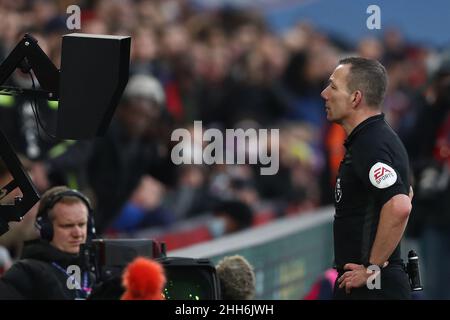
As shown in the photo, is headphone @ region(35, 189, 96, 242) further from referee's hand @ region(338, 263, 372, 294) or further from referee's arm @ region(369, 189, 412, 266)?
referee's arm @ region(369, 189, 412, 266)

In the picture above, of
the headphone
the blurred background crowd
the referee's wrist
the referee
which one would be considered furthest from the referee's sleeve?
the blurred background crowd

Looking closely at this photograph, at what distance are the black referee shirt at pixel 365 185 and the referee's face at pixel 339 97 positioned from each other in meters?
0.09

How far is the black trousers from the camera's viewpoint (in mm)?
5703

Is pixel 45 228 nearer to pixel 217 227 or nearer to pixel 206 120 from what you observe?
pixel 217 227

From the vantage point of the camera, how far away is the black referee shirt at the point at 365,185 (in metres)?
5.61

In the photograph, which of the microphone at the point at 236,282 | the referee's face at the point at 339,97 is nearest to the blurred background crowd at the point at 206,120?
the microphone at the point at 236,282

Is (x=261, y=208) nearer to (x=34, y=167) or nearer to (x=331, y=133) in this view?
→ (x=331, y=133)

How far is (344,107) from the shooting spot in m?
5.79

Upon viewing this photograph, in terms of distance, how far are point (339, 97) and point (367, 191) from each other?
0.41 m

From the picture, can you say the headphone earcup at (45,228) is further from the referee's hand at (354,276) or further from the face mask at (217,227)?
the face mask at (217,227)

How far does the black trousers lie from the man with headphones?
118 cm

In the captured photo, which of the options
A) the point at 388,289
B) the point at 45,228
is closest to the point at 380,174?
the point at 388,289
